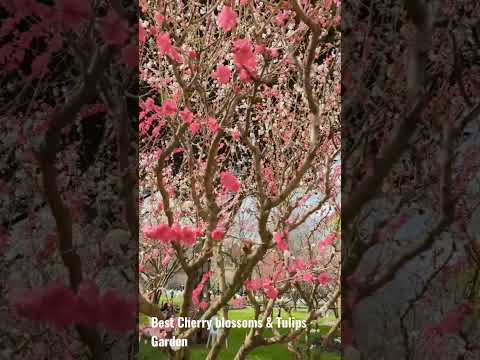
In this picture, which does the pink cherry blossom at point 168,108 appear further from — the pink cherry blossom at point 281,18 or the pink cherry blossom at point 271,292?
the pink cherry blossom at point 271,292

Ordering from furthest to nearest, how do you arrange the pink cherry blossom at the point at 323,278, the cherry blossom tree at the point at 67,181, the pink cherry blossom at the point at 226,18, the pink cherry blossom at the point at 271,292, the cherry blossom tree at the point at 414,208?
1. the pink cherry blossom at the point at 323,278
2. the pink cherry blossom at the point at 271,292
3. the pink cherry blossom at the point at 226,18
4. the cherry blossom tree at the point at 414,208
5. the cherry blossom tree at the point at 67,181

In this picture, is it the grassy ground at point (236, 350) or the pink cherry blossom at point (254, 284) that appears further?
the grassy ground at point (236, 350)

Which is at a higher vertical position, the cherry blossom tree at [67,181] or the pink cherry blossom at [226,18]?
the pink cherry blossom at [226,18]

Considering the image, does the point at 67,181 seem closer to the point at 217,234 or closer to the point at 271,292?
the point at 217,234

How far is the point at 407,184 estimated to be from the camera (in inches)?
58.4

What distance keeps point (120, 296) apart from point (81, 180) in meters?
0.33

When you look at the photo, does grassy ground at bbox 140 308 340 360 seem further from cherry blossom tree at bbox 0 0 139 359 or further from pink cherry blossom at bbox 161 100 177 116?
pink cherry blossom at bbox 161 100 177 116

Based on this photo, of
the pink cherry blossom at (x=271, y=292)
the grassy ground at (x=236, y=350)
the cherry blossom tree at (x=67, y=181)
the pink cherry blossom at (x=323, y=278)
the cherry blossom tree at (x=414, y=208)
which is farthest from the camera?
the grassy ground at (x=236, y=350)

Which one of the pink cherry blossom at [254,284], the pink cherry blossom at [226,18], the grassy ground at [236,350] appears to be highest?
the pink cherry blossom at [226,18]

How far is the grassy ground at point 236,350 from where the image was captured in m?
2.46

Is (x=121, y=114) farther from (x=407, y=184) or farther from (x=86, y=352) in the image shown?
(x=407, y=184)

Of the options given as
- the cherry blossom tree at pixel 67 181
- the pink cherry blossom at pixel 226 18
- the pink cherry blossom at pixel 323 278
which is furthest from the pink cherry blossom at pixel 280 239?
the pink cherry blossom at pixel 226 18

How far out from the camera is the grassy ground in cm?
246

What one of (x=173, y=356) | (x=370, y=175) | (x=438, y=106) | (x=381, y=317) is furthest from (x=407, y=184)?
(x=173, y=356)
